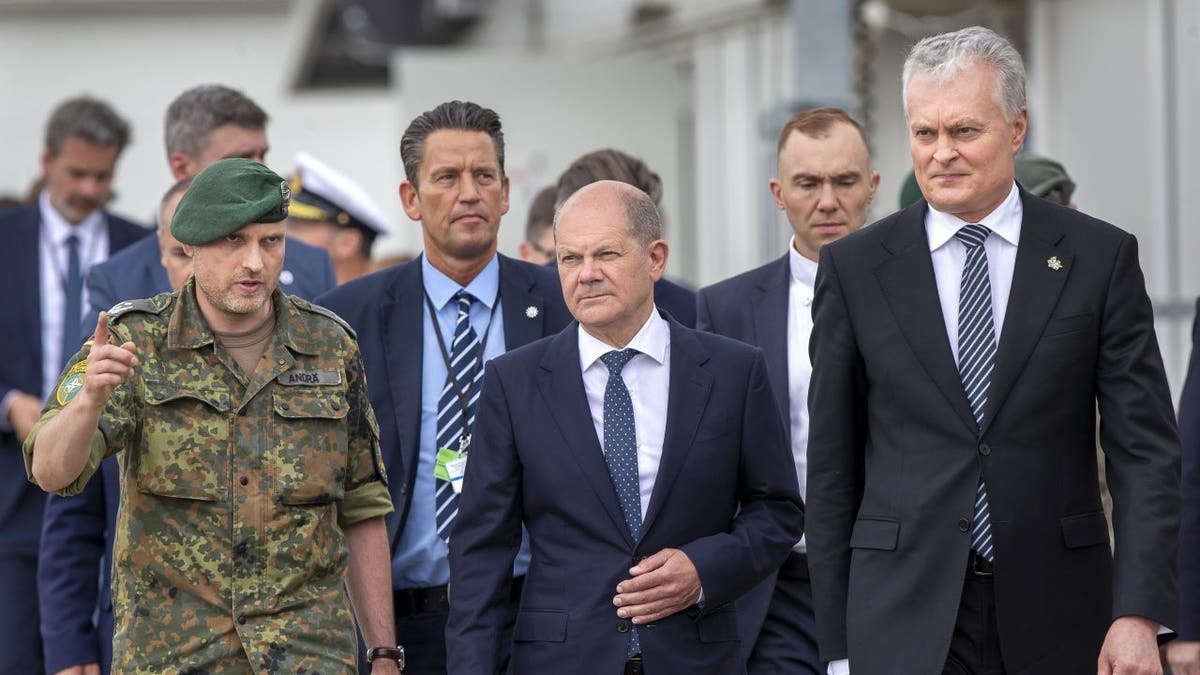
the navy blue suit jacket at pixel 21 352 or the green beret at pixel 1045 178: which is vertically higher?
the green beret at pixel 1045 178

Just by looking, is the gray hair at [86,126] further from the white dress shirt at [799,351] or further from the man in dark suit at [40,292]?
the white dress shirt at [799,351]

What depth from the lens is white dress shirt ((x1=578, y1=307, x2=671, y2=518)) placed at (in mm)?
4754

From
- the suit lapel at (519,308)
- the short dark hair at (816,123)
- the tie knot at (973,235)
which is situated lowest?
the suit lapel at (519,308)

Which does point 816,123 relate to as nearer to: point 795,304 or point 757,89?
point 795,304

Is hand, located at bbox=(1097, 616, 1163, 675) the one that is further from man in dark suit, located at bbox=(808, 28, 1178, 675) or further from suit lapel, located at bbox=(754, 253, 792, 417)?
suit lapel, located at bbox=(754, 253, 792, 417)

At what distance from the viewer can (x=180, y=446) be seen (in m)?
4.45

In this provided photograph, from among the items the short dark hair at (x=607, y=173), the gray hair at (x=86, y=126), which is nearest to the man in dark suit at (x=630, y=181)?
the short dark hair at (x=607, y=173)

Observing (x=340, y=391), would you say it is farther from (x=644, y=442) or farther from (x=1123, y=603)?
(x=1123, y=603)

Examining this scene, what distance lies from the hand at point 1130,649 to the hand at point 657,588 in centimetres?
94

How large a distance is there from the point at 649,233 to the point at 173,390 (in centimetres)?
118

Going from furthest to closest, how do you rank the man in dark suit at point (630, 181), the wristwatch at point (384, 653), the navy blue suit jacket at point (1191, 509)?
the man in dark suit at point (630, 181), the navy blue suit jacket at point (1191, 509), the wristwatch at point (384, 653)

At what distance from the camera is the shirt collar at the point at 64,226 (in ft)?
25.7

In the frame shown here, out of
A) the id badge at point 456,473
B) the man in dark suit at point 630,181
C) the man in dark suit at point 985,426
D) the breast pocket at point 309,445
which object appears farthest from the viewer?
the man in dark suit at point 630,181

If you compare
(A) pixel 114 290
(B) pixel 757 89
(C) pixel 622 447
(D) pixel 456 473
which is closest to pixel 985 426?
(C) pixel 622 447
